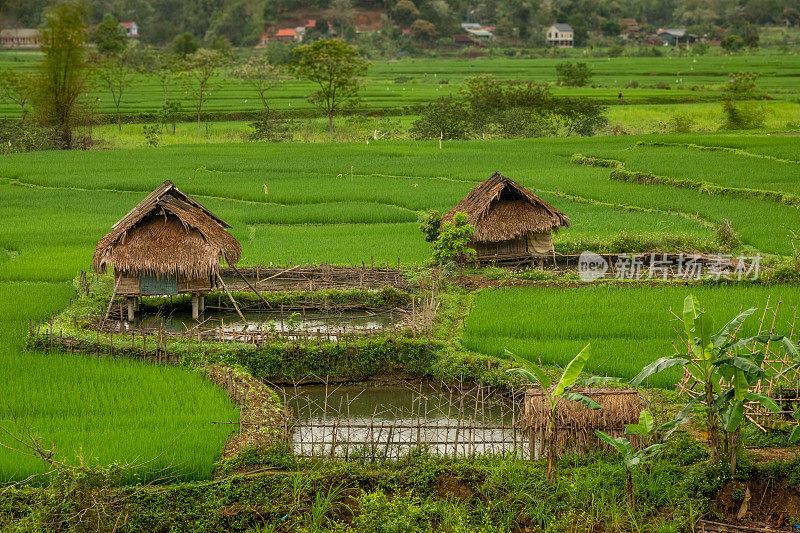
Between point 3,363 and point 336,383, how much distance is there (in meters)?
3.58

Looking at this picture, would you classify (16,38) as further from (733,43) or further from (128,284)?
(128,284)

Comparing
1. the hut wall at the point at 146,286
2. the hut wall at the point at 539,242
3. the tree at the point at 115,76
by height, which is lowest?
the hut wall at the point at 146,286

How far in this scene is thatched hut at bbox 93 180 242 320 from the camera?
11.7m

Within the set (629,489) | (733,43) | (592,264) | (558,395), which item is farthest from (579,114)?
(733,43)

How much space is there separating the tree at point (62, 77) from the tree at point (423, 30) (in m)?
38.9

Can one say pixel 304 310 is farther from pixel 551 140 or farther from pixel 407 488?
pixel 551 140

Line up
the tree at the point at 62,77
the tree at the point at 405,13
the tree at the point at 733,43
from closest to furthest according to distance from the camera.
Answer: the tree at the point at 62,77, the tree at the point at 733,43, the tree at the point at 405,13

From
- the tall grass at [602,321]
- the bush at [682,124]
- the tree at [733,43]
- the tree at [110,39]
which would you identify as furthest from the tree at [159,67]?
the tree at [733,43]

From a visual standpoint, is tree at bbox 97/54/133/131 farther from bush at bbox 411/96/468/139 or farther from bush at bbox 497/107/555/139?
bush at bbox 497/107/555/139

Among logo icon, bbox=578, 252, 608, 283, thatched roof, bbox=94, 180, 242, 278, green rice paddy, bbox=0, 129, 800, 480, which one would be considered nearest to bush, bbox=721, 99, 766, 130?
green rice paddy, bbox=0, 129, 800, 480

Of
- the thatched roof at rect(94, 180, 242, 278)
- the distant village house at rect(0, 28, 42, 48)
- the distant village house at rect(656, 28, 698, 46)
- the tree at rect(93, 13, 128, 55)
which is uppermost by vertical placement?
the distant village house at rect(656, 28, 698, 46)

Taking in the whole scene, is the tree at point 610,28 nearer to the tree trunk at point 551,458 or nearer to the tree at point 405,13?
the tree at point 405,13

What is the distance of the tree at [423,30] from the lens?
6731 centimetres

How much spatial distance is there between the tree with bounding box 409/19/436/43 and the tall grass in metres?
57.1
